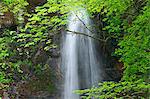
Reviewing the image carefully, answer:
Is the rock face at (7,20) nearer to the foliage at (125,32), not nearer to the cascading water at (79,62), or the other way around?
the cascading water at (79,62)

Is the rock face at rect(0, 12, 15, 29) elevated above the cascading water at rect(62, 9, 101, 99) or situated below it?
above

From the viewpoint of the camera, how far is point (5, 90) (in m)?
7.04

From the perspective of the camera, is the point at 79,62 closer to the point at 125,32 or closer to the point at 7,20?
the point at 7,20

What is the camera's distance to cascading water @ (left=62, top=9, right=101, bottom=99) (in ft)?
23.7

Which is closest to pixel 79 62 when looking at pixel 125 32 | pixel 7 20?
pixel 7 20

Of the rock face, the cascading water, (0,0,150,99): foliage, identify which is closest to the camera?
(0,0,150,99): foliage

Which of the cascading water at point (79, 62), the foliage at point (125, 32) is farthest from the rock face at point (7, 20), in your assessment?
the foliage at point (125, 32)

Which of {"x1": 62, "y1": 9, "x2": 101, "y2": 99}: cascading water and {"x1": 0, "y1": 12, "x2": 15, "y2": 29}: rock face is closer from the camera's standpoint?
{"x1": 62, "y1": 9, "x2": 101, "y2": 99}: cascading water

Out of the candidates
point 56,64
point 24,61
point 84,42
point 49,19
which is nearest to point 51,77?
point 56,64

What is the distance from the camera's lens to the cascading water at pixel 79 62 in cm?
721

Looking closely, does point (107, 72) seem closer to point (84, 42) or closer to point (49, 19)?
point (84, 42)

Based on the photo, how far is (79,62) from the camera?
24.7 ft

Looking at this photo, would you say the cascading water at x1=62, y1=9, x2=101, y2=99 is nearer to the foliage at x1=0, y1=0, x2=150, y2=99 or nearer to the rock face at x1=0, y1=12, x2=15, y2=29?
the rock face at x1=0, y1=12, x2=15, y2=29

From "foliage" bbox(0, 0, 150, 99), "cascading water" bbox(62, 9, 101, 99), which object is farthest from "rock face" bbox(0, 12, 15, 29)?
"foliage" bbox(0, 0, 150, 99)
